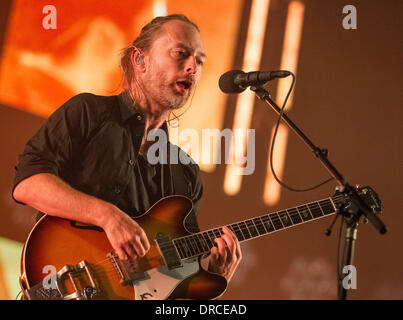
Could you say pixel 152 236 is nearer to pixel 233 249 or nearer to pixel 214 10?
pixel 233 249

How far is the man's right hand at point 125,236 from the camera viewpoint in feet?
6.10

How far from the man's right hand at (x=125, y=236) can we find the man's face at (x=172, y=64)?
2.51ft

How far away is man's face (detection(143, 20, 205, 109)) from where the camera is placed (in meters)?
2.42

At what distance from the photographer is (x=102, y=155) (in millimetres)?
2221

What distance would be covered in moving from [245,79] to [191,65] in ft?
1.69

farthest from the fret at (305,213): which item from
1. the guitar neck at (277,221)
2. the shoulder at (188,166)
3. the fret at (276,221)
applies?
the shoulder at (188,166)

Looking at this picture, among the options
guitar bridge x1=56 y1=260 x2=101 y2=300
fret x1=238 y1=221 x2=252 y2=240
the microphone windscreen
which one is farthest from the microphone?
guitar bridge x1=56 y1=260 x2=101 y2=300

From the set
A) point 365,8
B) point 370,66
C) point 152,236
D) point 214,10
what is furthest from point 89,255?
point 365,8

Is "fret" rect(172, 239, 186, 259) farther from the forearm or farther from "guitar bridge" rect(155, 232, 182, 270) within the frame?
the forearm

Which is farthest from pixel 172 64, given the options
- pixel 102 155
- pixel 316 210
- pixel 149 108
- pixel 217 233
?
pixel 316 210

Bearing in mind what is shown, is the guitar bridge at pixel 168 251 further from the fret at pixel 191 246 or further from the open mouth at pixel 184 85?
the open mouth at pixel 184 85

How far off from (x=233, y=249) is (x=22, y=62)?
4.69ft

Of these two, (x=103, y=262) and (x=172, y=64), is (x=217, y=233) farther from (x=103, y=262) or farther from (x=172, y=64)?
(x=172, y=64)

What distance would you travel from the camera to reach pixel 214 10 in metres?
2.84
